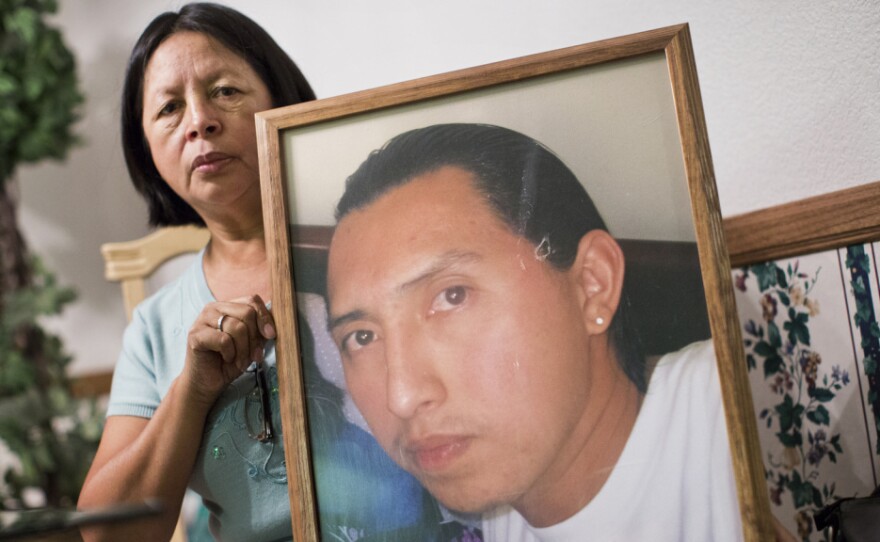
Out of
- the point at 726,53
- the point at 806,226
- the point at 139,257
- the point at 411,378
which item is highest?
the point at 726,53

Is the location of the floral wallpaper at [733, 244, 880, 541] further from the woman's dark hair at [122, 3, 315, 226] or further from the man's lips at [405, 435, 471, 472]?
the woman's dark hair at [122, 3, 315, 226]

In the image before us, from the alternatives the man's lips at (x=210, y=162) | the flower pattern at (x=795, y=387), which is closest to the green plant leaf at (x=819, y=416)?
the flower pattern at (x=795, y=387)

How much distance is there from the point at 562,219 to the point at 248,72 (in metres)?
0.41

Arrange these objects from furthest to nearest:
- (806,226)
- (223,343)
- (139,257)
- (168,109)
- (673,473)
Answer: (139,257) → (806,226) → (168,109) → (223,343) → (673,473)

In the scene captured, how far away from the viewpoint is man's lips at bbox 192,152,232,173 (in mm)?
831

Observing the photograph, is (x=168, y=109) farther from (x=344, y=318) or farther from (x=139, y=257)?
(x=139, y=257)

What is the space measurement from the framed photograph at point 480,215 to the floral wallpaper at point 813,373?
0.38m

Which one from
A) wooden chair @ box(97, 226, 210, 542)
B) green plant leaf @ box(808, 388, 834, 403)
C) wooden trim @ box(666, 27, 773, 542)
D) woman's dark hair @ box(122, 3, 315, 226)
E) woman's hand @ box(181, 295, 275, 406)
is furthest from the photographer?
wooden chair @ box(97, 226, 210, 542)

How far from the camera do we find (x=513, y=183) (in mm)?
704

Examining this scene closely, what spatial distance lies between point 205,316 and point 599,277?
384mm

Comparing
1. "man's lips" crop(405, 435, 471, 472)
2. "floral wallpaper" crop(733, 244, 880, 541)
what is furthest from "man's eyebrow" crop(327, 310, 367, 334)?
"floral wallpaper" crop(733, 244, 880, 541)

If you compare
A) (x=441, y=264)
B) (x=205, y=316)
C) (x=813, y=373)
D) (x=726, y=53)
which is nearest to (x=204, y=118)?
(x=205, y=316)

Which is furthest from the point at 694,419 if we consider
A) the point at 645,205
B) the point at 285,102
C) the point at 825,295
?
the point at 285,102

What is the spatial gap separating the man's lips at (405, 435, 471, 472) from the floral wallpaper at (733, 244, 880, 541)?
50cm
